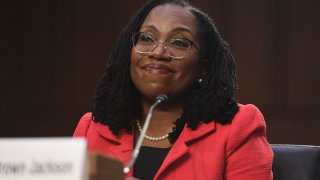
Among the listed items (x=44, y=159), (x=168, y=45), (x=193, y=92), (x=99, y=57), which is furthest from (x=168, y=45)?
(x=99, y=57)

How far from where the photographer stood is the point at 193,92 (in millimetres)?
1894

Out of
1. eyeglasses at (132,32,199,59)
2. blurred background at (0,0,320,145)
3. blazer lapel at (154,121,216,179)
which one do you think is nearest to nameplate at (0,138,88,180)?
blazer lapel at (154,121,216,179)

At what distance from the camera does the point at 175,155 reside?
173cm

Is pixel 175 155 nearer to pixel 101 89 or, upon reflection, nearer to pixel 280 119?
pixel 101 89

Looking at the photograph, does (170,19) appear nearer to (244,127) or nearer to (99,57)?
(244,127)

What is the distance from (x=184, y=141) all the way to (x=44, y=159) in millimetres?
778

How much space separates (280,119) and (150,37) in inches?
66.9

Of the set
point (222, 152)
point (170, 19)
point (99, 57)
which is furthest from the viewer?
point (99, 57)

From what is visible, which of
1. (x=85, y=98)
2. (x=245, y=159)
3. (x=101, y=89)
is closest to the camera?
(x=245, y=159)

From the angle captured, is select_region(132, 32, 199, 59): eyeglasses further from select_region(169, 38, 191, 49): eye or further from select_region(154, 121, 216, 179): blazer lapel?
select_region(154, 121, 216, 179): blazer lapel

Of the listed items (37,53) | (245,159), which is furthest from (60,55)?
(245,159)

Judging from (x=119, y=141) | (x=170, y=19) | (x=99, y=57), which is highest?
(x=170, y=19)

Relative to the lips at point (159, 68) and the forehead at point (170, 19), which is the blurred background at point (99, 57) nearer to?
the forehead at point (170, 19)

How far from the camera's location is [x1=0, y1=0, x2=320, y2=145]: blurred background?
3287 mm
